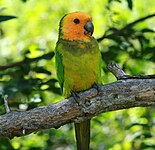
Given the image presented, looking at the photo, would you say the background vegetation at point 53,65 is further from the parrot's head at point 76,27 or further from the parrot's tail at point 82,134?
the parrot's tail at point 82,134

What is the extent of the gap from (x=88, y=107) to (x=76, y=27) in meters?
1.06

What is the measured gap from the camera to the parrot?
3863mm

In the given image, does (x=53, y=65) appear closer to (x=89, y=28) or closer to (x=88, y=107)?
(x=89, y=28)

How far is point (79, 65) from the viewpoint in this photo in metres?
3.86

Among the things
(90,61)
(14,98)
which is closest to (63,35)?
(90,61)

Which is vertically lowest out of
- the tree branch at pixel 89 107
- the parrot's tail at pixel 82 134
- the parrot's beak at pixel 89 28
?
the parrot's tail at pixel 82 134

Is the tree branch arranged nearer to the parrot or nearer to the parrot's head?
the parrot

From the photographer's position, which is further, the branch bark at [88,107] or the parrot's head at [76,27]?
the parrot's head at [76,27]

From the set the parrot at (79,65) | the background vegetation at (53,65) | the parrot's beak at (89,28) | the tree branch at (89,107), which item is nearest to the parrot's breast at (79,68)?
the parrot at (79,65)

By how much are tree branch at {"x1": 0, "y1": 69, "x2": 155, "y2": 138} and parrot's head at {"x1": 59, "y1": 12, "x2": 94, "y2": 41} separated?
2.97 ft

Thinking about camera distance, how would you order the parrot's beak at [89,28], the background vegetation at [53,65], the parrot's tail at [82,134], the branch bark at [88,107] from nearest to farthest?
1. the branch bark at [88,107]
2. the parrot's tail at [82,134]
3. the parrot's beak at [89,28]
4. the background vegetation at [53,65]

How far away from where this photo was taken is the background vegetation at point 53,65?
4.21m

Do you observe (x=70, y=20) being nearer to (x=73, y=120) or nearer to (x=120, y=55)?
(x=120, y=55)

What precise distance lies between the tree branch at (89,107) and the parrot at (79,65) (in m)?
0.46
